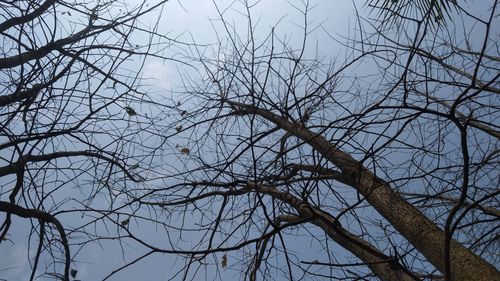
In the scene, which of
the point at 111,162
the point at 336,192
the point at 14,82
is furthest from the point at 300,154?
the point at 14,82

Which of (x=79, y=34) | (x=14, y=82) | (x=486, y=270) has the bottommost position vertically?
(x=486, y=270)

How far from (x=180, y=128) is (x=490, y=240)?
8.65 feet

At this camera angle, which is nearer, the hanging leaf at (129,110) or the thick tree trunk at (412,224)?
the thick tree trunk at (412,224)

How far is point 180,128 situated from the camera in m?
3.61

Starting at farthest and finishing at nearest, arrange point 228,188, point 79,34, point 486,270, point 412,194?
1. point 412,194
2. point 228,188
3. point 79,34
4. point 486,270

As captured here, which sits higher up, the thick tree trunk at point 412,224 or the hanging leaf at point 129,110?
the hanging leaf at point 129,110

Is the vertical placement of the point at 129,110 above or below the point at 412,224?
above

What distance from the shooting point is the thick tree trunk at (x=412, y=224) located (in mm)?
2191

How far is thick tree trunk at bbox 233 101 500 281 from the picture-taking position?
2.19m

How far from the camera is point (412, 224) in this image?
2.63 m

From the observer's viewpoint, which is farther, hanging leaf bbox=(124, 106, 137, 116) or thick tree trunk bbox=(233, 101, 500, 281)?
hanging leaf bbox=(124, 106, 137, 116)

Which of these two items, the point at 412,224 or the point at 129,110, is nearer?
the point at 412,224

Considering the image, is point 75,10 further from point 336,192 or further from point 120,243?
point 336,192

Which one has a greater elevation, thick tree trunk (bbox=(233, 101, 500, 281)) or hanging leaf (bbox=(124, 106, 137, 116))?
hanging leaf (bbox=(124, 106, 137, 116))
